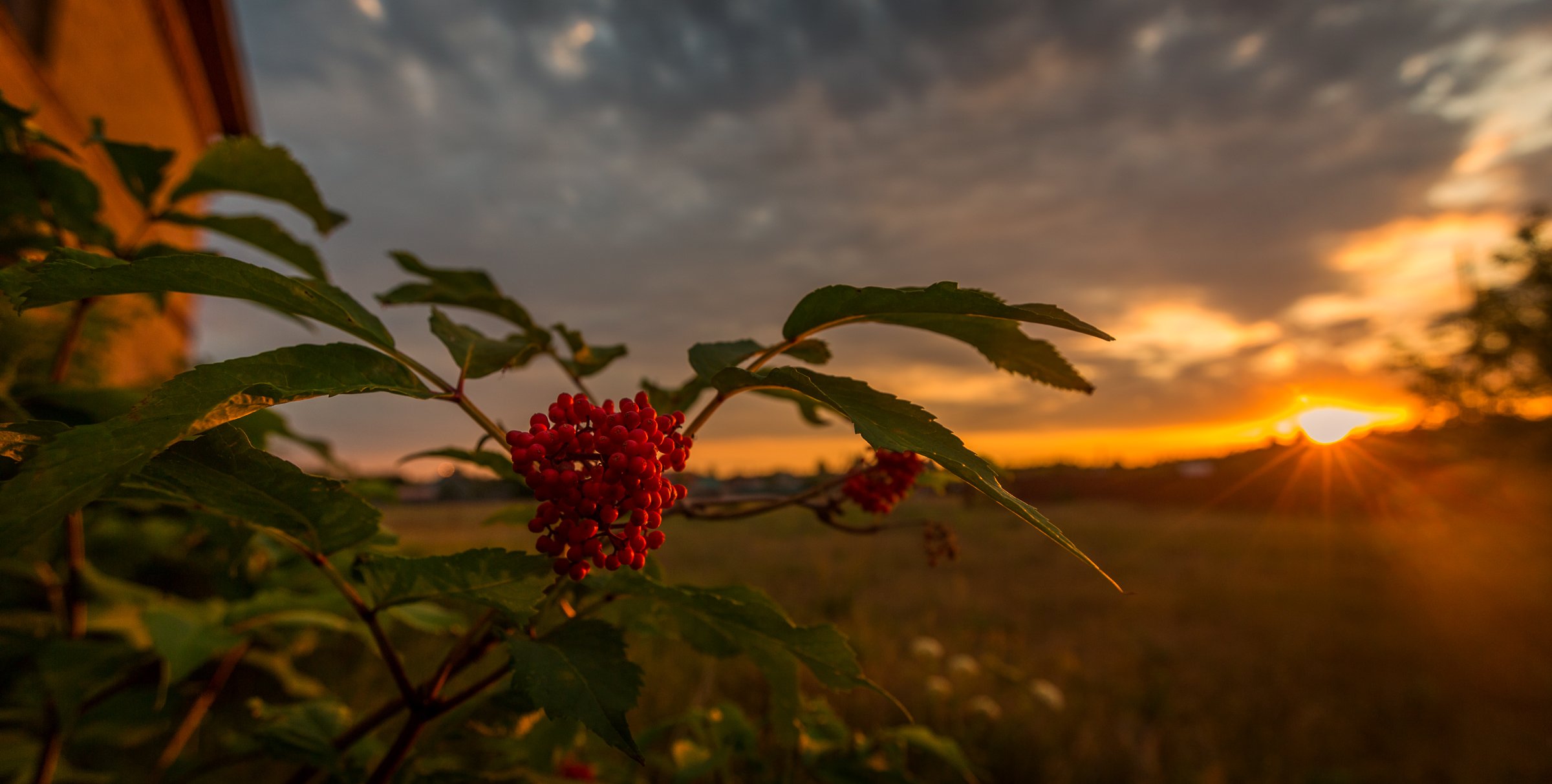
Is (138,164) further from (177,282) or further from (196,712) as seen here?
(196,712)

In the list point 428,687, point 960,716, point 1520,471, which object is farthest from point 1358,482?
point 428,687

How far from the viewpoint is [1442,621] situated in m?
6.48

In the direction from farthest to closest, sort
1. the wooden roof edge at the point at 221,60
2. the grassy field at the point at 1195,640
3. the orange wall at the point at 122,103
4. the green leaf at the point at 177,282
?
the wooden roof edge at the point at 221,60, the grassy field at the point at 1195,640, the orange wall at the point at 122,103, the green leaf at the point at 177,282

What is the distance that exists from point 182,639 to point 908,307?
5.57 feet

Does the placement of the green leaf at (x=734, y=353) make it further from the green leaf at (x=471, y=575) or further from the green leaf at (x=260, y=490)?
the green leaf at (x=260, y=490)

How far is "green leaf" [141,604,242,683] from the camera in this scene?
4.42 ft

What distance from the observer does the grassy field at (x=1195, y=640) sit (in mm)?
3525

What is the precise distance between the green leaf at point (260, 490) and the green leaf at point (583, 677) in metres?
0.28

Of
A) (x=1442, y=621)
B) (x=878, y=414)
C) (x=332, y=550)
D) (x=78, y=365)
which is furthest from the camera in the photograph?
(x=1442, y=621)

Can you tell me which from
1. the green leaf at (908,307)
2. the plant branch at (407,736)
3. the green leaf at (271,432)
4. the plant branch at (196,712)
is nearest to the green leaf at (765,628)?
the plant branch at (407,736)

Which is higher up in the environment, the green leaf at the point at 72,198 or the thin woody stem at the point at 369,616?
the green leaf at the point at 72,198

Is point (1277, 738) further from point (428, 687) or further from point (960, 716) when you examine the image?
point (428, 687)

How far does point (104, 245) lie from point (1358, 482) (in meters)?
15.2

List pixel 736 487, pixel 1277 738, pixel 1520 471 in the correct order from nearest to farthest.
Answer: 1. pixel 736 487
2. pixel 1277 738
3. pixel 1520 471
